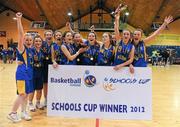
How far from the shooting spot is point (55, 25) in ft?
92.0

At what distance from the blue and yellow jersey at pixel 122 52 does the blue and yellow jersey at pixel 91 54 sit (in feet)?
1.30

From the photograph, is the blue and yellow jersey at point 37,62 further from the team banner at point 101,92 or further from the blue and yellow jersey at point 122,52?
the blue and yellow jersey at point 122,52

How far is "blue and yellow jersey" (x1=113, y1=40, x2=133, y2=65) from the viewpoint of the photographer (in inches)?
192

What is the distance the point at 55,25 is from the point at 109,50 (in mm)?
23560

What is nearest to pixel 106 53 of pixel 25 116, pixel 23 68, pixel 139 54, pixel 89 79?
pixel 139 54

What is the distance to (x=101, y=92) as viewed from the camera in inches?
172

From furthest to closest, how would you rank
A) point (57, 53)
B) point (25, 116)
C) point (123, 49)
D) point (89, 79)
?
1. point (57, 53)
2. point (25, 116)
3. point (123, 49)
4. point (89, 79)

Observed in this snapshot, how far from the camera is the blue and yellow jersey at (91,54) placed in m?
5.20

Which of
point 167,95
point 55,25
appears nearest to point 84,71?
point 167,95

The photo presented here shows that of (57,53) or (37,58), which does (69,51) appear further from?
(37,58)

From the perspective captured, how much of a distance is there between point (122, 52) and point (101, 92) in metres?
0.90

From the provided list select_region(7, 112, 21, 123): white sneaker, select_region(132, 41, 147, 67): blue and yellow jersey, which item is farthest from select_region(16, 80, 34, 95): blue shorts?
select_region(132, 41, 147, 67): blue and yellow jersey

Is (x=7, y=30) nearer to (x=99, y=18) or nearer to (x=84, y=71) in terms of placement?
(x=99, y=18)

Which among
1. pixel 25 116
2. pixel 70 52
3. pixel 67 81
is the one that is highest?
pixel 70 52
